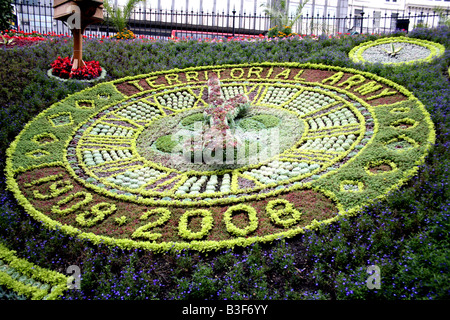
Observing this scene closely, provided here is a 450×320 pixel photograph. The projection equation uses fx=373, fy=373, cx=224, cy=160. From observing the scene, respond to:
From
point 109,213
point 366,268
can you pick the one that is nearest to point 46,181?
point 109,213

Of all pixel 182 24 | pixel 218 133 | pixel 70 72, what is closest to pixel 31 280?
pixel 218 133

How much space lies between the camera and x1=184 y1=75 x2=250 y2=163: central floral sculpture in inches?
256

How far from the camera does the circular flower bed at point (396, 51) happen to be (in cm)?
963

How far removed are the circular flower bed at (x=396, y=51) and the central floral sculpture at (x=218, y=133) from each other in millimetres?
4378

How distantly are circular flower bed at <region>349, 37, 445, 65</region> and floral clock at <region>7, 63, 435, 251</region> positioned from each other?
1.21 meters

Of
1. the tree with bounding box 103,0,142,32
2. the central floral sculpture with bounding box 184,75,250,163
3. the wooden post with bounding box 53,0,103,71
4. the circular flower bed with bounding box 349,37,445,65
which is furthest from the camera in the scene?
the tree with bounding box 103,0,142,32

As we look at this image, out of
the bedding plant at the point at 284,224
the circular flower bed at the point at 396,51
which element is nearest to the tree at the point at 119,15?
the bedding plant at the point at 284,224

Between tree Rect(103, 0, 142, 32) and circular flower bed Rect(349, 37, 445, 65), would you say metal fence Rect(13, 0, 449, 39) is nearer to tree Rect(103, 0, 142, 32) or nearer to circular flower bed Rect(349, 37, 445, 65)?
tree Rect(103, 0, 142, 32)

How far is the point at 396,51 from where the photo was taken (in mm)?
10172

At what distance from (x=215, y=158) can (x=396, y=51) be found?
21.9 ft

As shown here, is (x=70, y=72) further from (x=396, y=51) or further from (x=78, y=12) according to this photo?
(x=396, y=51)

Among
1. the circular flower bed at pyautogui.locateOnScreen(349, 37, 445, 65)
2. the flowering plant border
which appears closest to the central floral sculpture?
the flowering plant border

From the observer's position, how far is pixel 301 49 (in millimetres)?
11383
